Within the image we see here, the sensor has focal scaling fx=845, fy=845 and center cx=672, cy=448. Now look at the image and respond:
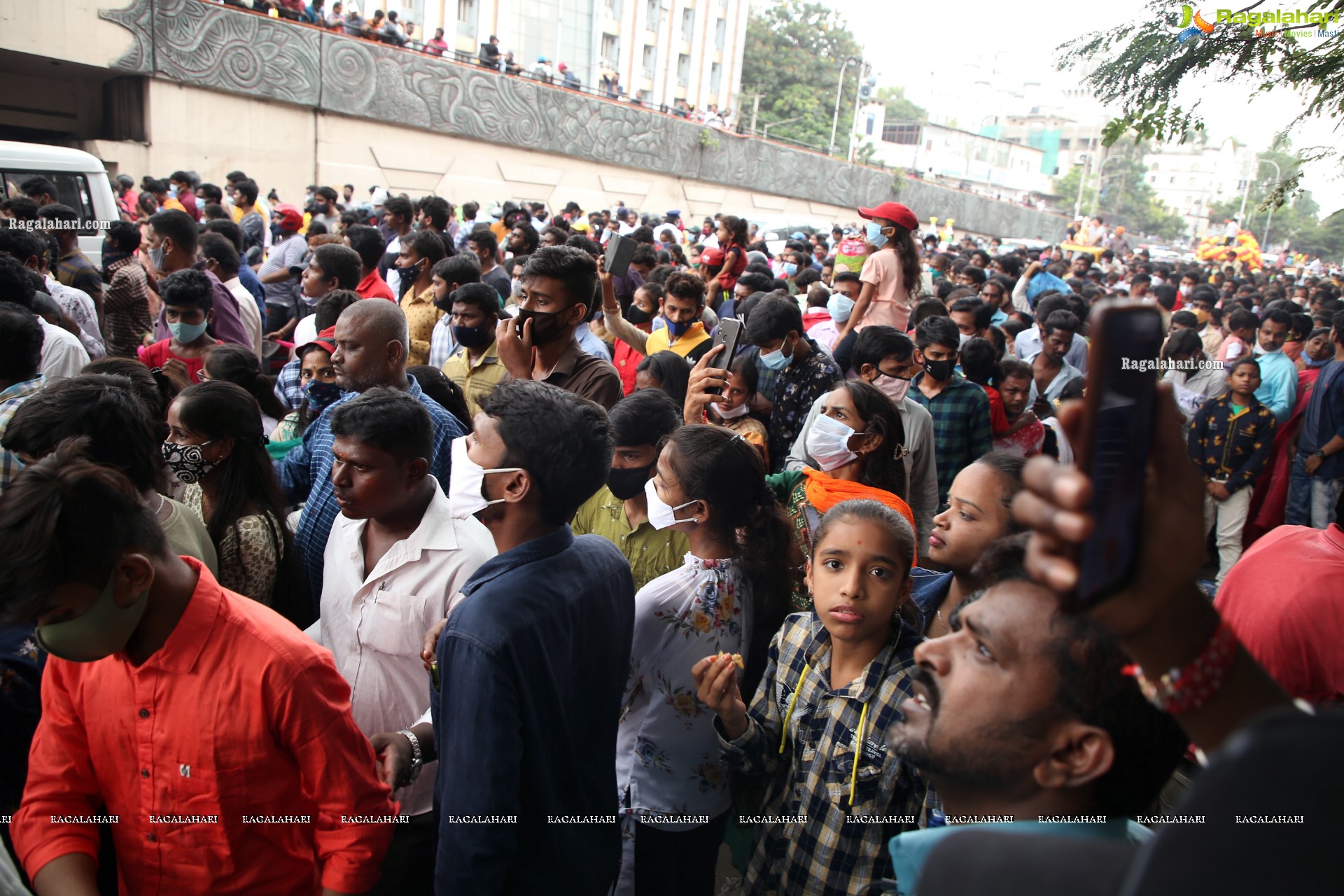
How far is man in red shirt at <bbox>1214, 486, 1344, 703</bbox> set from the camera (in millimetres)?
2219

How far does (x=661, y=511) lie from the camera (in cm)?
264

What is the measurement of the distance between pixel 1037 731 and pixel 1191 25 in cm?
506

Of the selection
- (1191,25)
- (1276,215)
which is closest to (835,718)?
(1191,25)

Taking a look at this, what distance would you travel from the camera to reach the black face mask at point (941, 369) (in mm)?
4676

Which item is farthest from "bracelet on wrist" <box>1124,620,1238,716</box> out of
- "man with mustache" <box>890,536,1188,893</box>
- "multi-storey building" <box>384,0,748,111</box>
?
"multi-storey building" <box>384,0,748,111</box>

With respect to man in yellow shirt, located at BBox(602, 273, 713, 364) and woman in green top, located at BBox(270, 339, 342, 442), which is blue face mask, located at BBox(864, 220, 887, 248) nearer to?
man in yellow shirt, located at BBox(602, 273, 713, 364)

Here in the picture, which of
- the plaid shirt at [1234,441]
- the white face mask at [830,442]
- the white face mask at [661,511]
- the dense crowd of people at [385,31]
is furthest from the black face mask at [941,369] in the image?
the dense crowd of people at [385,31]

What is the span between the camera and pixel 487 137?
26.2 metres

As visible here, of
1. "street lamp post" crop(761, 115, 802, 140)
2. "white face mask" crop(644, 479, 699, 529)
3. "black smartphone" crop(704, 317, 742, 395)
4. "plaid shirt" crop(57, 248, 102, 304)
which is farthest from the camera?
"street lamp post" crop(761, 115, 802, 140)

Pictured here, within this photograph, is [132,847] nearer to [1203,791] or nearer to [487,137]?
[1203,791]

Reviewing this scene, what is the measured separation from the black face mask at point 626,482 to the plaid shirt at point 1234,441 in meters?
5.08

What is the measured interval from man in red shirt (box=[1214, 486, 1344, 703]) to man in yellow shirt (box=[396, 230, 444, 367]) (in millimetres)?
4940

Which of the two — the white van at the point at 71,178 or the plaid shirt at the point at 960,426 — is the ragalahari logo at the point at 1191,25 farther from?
the white van at the point at 71,178

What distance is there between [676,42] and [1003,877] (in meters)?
49.8
